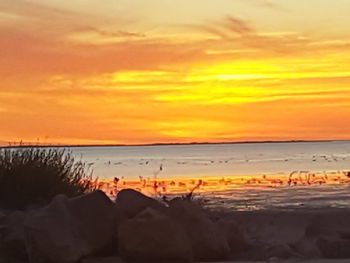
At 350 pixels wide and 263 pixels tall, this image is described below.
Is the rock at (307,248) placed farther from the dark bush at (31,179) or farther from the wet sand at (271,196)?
the wet sand at (271,196)

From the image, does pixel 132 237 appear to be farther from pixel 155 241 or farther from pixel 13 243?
pixel 13 243

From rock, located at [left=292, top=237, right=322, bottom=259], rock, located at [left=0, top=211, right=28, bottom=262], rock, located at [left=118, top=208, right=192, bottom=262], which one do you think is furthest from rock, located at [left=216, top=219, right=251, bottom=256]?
rock, located at [left=0, top=211, right=28, bottom=262]

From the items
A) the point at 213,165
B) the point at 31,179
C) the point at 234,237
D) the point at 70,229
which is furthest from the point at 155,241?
the point at 213,165

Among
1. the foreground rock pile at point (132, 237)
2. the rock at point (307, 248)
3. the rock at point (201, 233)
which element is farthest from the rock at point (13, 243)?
the rock at point (307, 248)

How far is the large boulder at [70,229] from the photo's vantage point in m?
10.5

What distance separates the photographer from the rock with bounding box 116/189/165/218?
38.2ft

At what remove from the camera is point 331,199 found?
20.2 meters

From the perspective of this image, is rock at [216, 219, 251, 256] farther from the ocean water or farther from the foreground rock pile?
the ocean water

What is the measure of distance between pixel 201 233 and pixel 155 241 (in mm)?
850

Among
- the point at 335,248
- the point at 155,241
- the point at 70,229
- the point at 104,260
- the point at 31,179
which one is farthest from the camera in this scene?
the point at 31,179

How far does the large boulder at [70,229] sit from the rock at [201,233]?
99 centimetres

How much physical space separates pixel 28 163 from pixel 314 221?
5.20 meters

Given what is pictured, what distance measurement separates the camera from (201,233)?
36.5 ft

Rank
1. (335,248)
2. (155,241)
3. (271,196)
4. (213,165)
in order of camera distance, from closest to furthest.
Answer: (155,241) → (335,248) → (271,196) → (213,165)
